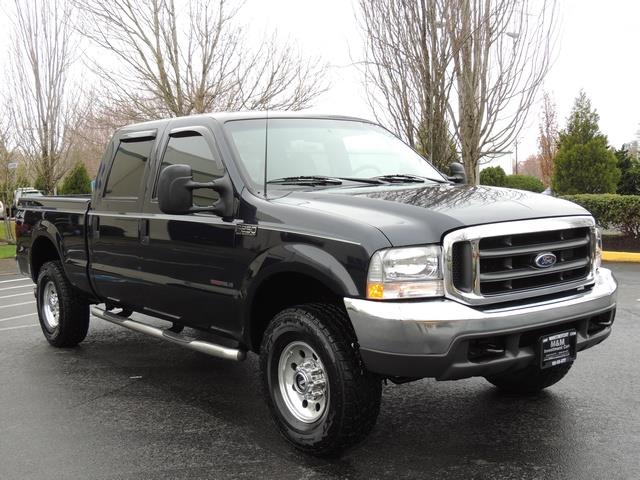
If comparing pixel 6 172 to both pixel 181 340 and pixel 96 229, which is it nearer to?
pixel 96 229

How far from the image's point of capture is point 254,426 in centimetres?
448

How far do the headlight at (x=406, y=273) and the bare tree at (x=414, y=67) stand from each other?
8.82m

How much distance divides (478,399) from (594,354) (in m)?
1.68

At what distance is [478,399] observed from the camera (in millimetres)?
4953

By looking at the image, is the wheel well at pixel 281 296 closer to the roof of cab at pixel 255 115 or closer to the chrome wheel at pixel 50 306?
the roof of cab at pixel 255 115

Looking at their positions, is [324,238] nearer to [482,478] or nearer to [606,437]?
[482,478]

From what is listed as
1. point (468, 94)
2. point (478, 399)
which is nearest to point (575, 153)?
point (468, 94)

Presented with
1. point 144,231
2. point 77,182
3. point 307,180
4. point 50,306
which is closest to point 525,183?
point 77,182

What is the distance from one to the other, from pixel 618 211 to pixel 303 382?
1255 cm

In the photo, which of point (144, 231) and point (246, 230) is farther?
point (144, 231)

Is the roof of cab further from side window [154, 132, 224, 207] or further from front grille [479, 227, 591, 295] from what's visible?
front grille [479, 227, 591, 295]

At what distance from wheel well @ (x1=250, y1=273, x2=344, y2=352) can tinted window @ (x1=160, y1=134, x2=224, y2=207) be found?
2.57 ft

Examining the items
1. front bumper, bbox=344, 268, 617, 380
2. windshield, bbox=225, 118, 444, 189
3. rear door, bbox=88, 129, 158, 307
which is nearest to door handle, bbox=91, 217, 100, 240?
rear door, bbox=88, 129, 158, 307

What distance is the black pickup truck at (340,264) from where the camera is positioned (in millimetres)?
3461
